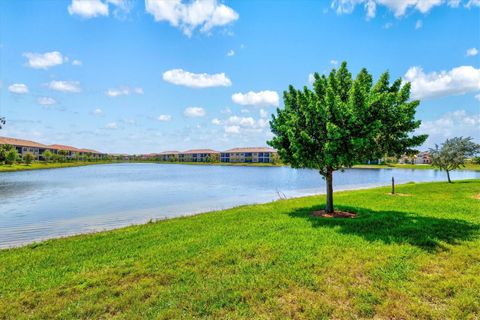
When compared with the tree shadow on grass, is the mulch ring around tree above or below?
below

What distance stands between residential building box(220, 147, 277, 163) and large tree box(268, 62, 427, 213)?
14461 centimetres

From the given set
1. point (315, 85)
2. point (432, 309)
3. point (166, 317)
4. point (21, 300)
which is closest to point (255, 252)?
point (166, 317)

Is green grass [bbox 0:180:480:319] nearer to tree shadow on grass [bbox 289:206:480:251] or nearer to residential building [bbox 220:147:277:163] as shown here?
tree shadow on grass [bbox 289:206:480:251]

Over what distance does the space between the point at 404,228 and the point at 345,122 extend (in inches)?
182

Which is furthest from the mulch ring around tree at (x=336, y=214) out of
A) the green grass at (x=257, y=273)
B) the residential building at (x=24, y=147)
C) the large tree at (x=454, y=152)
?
the residential building at (x=24, y=147)

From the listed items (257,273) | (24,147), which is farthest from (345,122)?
(24,147)

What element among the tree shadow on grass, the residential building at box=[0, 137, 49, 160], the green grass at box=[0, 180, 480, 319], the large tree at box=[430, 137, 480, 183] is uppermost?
the residential building at box=[0, 137, 49, 160]

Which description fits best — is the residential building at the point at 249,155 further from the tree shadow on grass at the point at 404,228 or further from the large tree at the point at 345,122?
the tree shadow on grass at the point at 404,228

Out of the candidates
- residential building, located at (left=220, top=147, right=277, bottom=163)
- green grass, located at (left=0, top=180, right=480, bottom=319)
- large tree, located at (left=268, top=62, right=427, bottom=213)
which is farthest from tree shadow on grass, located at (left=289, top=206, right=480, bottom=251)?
residential building, located at (left=220, top=147, right=277, bottom=163)

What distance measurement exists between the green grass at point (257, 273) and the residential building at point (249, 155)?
5853 inches

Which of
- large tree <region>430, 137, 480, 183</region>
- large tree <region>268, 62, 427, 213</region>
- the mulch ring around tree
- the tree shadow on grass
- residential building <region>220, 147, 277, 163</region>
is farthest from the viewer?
residential building <region>220, 147, 277, 163</region>

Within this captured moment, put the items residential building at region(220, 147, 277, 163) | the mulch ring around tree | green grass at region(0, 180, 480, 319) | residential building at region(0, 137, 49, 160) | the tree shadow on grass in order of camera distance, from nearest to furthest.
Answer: green grass at region(0, 180, 480, 319), the tree shadow on grass, the mulch ring around tree, residential building at region(0, 137, 49, 160), residential building at region(220, 147, 277, 163)

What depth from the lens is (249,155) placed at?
169 metres

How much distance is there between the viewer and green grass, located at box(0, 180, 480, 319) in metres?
5.03
